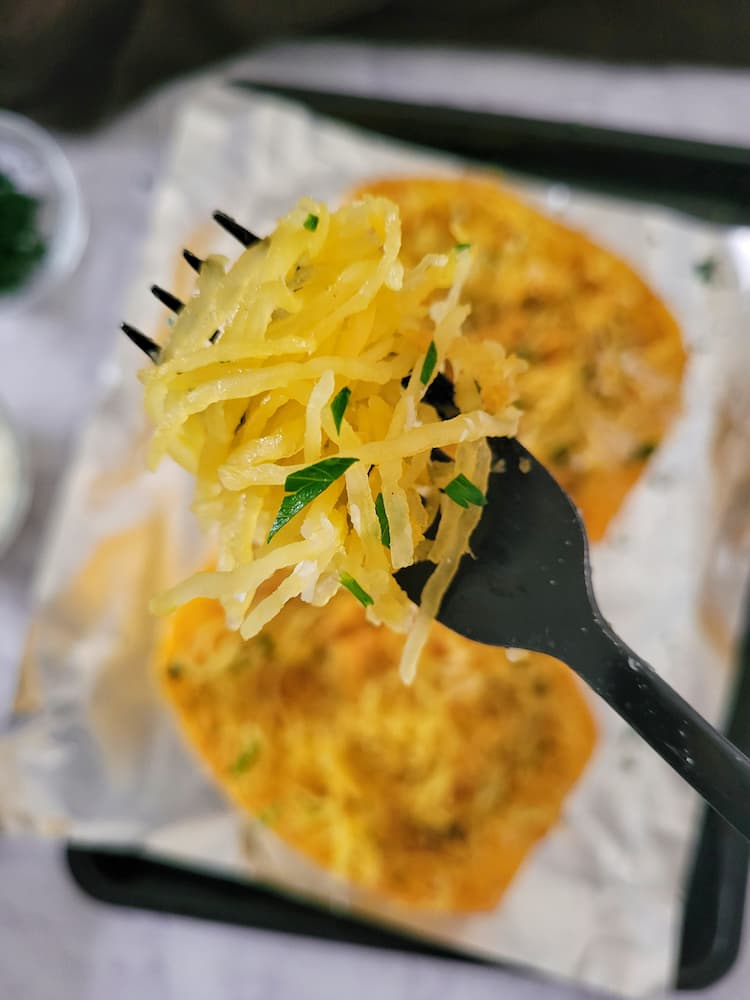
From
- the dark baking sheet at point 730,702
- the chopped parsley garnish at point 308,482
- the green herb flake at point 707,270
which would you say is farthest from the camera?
the green herb flake at point 707,270

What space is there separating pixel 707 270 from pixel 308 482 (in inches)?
→ 31.4

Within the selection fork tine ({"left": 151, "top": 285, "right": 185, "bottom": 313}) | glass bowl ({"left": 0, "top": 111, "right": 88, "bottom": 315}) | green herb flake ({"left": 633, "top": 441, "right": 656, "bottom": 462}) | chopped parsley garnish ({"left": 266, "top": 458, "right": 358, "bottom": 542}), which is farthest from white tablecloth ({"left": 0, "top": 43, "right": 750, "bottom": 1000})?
chopped parsley garnish ({"left": 266, "top": 458, "right": 358, "bottom": 542})

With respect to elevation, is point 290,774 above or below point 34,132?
below

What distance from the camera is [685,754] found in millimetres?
616

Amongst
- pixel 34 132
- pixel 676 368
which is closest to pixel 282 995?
pixel 676 368

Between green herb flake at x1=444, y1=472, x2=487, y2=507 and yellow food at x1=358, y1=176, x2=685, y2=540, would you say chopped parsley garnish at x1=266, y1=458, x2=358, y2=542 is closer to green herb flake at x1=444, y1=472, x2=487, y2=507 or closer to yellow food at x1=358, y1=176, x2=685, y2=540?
green herb flake at x1=444, y1=472, x2=487, y2=507

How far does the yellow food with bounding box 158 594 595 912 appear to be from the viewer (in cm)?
106

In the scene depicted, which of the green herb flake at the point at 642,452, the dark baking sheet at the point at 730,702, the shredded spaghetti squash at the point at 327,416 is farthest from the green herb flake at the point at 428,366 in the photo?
the dark baking sheet at the point at 730,702

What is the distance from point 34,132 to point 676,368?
2.99ft

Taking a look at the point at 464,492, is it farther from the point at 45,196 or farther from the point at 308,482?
the point at 45,196

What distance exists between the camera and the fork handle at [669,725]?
61 cm

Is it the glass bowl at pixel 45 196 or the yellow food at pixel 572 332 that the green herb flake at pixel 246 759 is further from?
the glass bowl at pixel 45 196

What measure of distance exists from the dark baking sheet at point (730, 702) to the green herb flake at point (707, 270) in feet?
0.20

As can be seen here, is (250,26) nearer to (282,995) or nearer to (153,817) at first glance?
(153,817)
